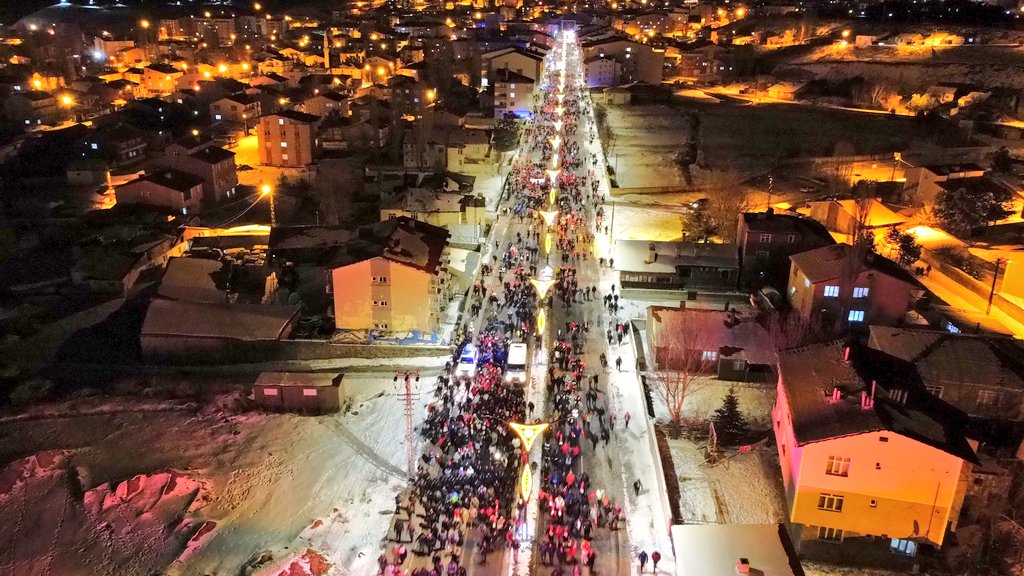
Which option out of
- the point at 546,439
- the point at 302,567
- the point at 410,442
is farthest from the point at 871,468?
the point at 302,567

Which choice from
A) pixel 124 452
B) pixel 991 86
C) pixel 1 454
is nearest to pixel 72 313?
pixel 1 454

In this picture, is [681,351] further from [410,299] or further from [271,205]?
[271,205]

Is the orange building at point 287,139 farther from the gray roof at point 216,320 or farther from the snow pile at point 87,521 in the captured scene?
the snow pile at point 87,521

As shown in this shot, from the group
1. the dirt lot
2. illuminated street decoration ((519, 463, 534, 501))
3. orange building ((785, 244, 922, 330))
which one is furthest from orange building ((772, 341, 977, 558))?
the dirt lot

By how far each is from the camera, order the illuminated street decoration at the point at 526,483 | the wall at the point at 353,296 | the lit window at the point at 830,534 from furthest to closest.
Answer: the wall at the point at 353,296
the illuminated street decoration at the point at 526,483
the lit window at the point at 830,534

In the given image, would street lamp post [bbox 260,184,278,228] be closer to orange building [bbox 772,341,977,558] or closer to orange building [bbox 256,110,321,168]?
orange building [bbox 256,110,321,168]

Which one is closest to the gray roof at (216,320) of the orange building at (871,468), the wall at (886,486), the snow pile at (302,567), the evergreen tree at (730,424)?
the snow pile at (302,567)
